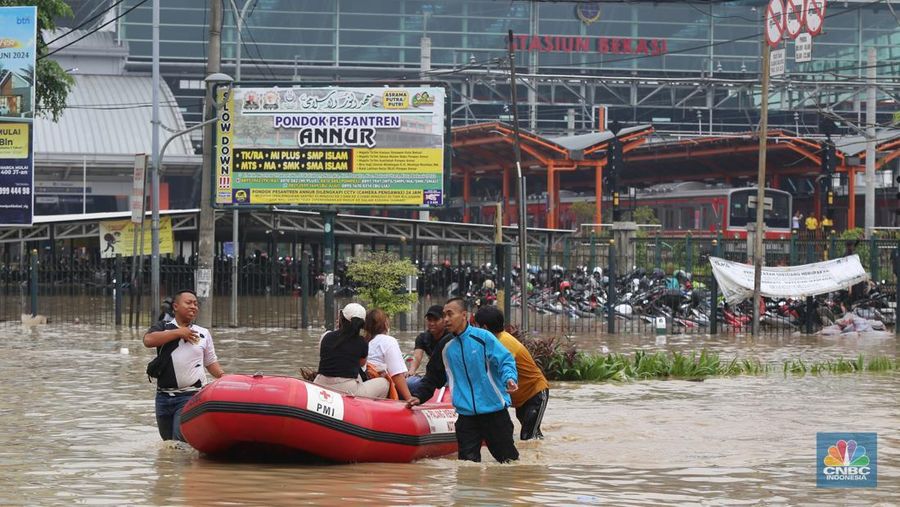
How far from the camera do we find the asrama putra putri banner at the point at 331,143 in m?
31.5

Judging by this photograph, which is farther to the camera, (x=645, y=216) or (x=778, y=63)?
(x=645, y=216)

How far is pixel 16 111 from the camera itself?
91.8 ft

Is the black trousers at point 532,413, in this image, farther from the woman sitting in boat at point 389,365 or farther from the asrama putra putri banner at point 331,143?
the asrama putra putri banner at point 331,143

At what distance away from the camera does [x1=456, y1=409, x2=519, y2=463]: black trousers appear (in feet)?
36.2

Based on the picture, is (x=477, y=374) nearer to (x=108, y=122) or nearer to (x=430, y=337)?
(x=430, y=337)

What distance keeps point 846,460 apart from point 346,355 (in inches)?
171

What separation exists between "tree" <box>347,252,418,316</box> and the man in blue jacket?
16.0 metres

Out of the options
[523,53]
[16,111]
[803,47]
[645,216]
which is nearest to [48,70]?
[16,111]

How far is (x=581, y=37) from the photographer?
280 ft

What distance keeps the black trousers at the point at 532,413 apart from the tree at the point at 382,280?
1461 centimetres

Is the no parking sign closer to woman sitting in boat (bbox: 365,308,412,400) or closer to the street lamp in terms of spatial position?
the street lamp

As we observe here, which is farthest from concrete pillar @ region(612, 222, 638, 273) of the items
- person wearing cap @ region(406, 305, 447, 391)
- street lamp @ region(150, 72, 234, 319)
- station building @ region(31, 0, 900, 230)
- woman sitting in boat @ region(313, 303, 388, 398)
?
station building @ region(31, 0, 900, 230)

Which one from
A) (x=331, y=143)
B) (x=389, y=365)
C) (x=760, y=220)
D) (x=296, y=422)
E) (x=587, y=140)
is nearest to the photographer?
(x=296, y=422)

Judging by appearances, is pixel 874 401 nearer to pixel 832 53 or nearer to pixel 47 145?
pixel 47 145
